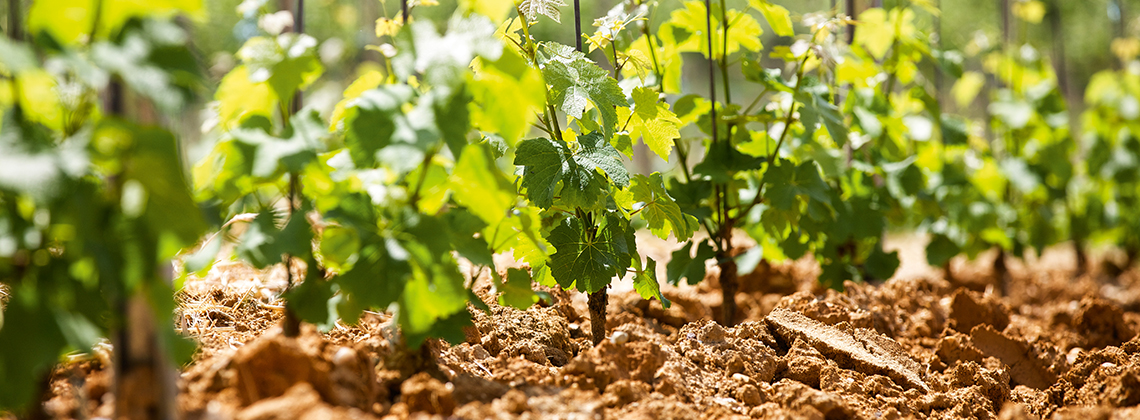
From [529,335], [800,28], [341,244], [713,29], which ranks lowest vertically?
[529,335]

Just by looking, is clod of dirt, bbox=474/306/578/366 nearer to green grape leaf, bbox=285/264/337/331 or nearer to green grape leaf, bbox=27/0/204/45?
green grape leaf, bbox=285/264/337/331

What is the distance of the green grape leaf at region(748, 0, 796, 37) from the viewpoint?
2.07m

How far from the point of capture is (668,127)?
70.9 inches

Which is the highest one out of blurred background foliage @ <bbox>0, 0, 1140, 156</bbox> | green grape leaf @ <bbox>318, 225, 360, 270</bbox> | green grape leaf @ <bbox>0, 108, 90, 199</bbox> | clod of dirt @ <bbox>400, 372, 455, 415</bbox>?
blurred background foliage @ <bbox>0, 0, 1140, 156</bbox>

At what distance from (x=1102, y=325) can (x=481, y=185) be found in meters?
2.29

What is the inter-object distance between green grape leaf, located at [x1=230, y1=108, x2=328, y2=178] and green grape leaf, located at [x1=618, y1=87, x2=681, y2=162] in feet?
2.44

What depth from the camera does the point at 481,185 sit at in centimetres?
124

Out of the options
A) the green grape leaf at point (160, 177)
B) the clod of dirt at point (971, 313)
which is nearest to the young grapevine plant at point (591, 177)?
the green grape leaf at point (160, 177)

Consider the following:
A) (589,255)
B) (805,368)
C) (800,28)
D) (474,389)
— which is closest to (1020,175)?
(805,368)

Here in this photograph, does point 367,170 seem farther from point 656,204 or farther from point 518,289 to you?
point 656,204

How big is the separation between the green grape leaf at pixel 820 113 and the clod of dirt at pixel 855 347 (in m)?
0.53

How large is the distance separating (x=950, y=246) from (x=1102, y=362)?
1.53 m

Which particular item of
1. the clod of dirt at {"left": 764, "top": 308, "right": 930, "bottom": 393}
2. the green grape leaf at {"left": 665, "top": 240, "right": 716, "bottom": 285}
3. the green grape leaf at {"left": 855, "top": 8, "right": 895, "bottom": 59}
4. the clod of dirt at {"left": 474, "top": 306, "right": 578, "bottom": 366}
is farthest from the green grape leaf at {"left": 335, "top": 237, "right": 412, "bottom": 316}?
the green grape leaf at {"left": 855, "top": 8, "right": 895, "bottom": 59}

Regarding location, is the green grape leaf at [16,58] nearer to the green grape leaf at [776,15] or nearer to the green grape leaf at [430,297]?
the green grape leaf at [430,297]
